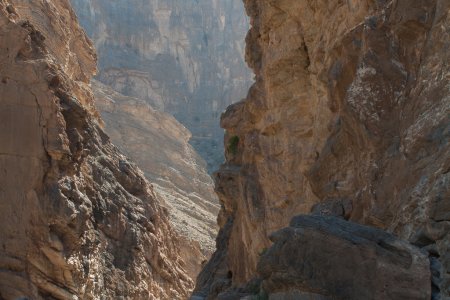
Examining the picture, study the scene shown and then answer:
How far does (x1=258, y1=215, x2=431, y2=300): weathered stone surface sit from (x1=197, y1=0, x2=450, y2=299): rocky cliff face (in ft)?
0.30

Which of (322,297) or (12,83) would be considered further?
(12,83)

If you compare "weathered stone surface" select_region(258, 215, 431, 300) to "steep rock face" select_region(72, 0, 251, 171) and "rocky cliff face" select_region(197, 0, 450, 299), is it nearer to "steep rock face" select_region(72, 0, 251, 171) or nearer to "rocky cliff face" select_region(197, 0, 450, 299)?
"rocky cliff face" select_region(197, 0, 450, 299)

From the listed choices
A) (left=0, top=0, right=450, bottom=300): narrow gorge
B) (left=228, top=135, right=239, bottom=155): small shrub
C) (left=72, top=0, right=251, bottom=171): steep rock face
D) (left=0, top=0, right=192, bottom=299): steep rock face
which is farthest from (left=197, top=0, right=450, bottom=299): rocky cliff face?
(left=72, top=0, right=251, bottom=171): steep rock face

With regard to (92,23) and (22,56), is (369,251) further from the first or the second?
(92,23)

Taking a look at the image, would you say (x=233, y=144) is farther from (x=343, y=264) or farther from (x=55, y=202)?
(x=343, y=264)

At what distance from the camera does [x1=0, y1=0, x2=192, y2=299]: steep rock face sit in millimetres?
22266

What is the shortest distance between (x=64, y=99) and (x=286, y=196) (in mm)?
12511

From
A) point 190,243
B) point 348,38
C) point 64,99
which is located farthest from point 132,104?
point 348,38

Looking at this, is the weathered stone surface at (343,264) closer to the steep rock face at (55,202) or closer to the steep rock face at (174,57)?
the steep rock face at (55,202)

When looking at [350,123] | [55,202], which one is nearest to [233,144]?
[55,202]

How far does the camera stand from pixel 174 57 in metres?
104

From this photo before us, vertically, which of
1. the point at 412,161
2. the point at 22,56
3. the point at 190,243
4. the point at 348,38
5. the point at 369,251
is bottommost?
the point at 190,243

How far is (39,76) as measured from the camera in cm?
2419

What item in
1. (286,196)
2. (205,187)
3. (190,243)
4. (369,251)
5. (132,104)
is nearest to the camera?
(369,251)
